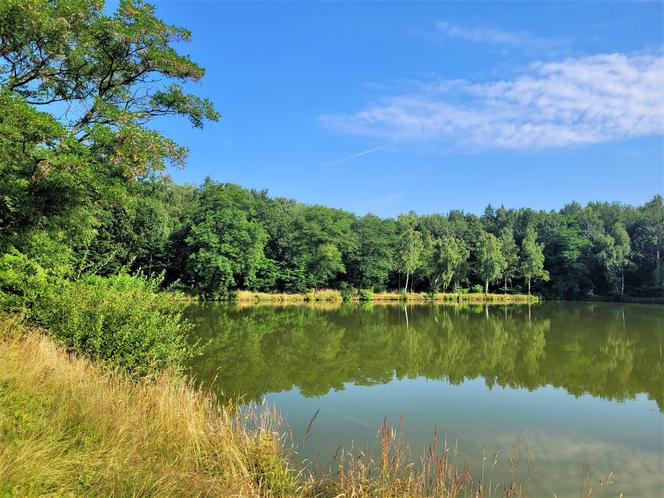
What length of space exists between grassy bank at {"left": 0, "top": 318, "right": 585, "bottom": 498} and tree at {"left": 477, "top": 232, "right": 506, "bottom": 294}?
5480 centimetres

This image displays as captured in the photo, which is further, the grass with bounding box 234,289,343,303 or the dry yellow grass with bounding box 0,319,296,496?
the grass with bounding box 234,289,343,303

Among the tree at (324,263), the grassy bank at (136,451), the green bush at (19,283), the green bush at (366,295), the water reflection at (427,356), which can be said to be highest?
the tree at (324,263)

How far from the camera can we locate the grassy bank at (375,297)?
46.2 m

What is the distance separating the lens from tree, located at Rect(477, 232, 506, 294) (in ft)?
190

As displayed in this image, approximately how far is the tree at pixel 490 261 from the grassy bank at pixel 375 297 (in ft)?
8.88

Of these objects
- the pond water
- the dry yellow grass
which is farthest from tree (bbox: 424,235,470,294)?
the dry yellow grass

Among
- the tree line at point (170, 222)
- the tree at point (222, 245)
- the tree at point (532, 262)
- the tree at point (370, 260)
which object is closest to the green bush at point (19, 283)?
the tree line at point (170, 222)

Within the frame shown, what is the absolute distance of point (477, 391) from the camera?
11.3 m

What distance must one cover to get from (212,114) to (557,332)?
20.3 m

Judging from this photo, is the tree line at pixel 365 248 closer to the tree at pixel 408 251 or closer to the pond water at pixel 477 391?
the tree at pixel 408 251

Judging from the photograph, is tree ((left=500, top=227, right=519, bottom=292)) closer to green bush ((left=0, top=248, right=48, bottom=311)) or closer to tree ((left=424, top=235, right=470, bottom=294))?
tree ((left=424, top=235, right=470, bottom=294))

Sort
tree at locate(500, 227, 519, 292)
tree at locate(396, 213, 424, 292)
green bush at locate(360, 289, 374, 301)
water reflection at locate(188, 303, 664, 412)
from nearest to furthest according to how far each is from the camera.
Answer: water reflection at locate(188, 303, 664, 412)
green bush at locate(360, 289, 374, 301)
tree at locate(396, 213, 424, 292)
tree at locate(500, 227, 519, 292)

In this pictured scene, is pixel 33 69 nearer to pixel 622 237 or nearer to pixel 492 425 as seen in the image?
pixel 492 425

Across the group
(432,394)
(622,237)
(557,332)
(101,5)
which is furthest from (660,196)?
(101,5)
